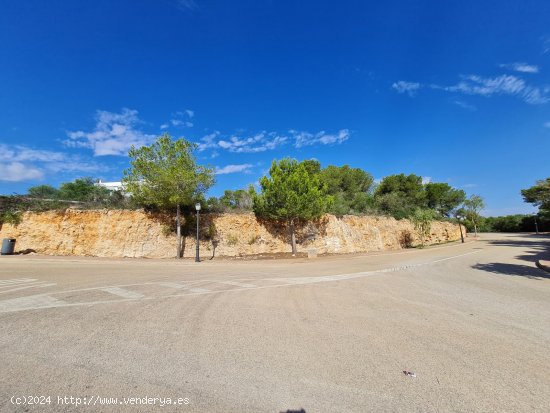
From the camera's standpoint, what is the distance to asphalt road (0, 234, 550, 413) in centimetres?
251

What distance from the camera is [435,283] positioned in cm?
919

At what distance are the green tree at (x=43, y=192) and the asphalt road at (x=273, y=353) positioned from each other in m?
21.3

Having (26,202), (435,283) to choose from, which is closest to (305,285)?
(435,283)

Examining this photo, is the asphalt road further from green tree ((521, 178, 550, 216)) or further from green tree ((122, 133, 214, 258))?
green tree ((521, 178, 550, 216))

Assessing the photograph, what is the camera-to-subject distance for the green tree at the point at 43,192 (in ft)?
75.5

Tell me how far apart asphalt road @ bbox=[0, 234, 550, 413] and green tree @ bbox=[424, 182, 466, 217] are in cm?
4675

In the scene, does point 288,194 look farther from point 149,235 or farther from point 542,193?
point 542,193

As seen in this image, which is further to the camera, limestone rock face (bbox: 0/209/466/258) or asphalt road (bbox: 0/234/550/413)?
limestone rock face (bbox: 0/209/466/258)

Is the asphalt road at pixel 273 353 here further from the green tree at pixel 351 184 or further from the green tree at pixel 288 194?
the green tree at pixel 351 184

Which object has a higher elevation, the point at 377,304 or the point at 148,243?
the point at 148,243

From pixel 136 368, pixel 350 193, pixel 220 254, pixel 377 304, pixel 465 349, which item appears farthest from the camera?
pixel 350 193

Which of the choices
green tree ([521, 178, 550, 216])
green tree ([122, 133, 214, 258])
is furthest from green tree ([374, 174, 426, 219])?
green tree ([122, 133, 214, 258])

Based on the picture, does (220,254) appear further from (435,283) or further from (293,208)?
(435,283)

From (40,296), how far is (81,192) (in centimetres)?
2906
